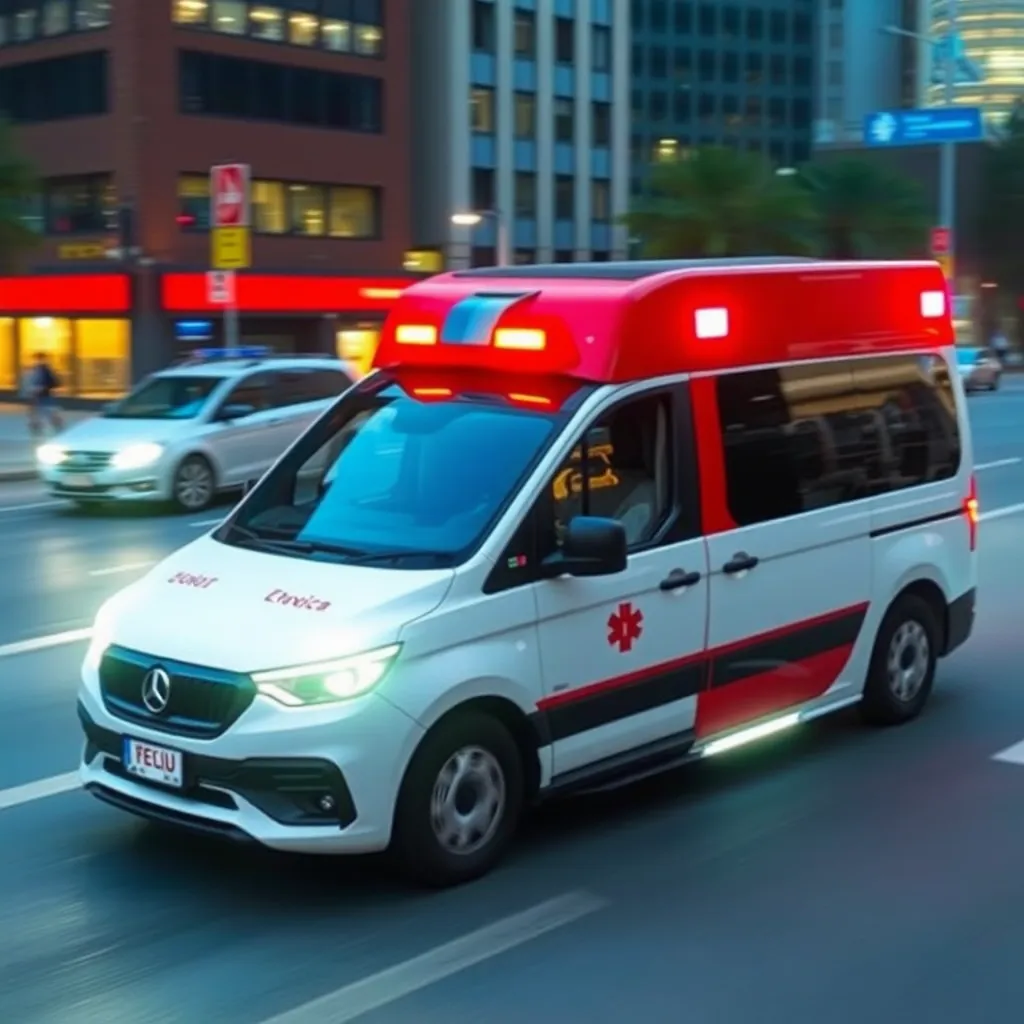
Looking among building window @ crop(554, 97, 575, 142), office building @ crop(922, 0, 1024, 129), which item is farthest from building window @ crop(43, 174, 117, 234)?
office building @ crop(922, 0, 1024, 129)

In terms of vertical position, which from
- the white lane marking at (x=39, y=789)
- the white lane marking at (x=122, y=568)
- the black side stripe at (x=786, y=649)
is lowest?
the white lane marking at (x=122, y=568)

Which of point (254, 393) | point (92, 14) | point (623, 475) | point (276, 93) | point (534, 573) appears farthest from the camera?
point (276, 93)

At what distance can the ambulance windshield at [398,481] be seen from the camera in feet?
20.4

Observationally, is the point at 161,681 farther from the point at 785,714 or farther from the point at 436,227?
the point at 436,227

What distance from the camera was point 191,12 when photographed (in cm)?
4762

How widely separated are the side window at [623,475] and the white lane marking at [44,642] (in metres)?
5.02

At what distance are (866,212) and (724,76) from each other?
219 ft

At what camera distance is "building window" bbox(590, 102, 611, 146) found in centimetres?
6788

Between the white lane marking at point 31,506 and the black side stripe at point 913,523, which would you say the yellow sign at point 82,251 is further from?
the black side stripe at point 913,523

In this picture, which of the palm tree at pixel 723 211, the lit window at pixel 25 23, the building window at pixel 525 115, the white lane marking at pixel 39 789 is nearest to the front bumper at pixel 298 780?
the white lane marking at pixel 39 789

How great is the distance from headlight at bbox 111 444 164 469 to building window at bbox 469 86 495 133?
149ft

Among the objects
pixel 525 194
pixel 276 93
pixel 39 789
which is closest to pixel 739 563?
pixel 39 789

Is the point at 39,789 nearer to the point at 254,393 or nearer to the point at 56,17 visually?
the point at 254,393

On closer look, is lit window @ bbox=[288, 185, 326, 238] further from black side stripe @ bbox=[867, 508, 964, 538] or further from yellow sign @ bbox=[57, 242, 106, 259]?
black side stripe @ bbox=[867, 508, 964, 538]
